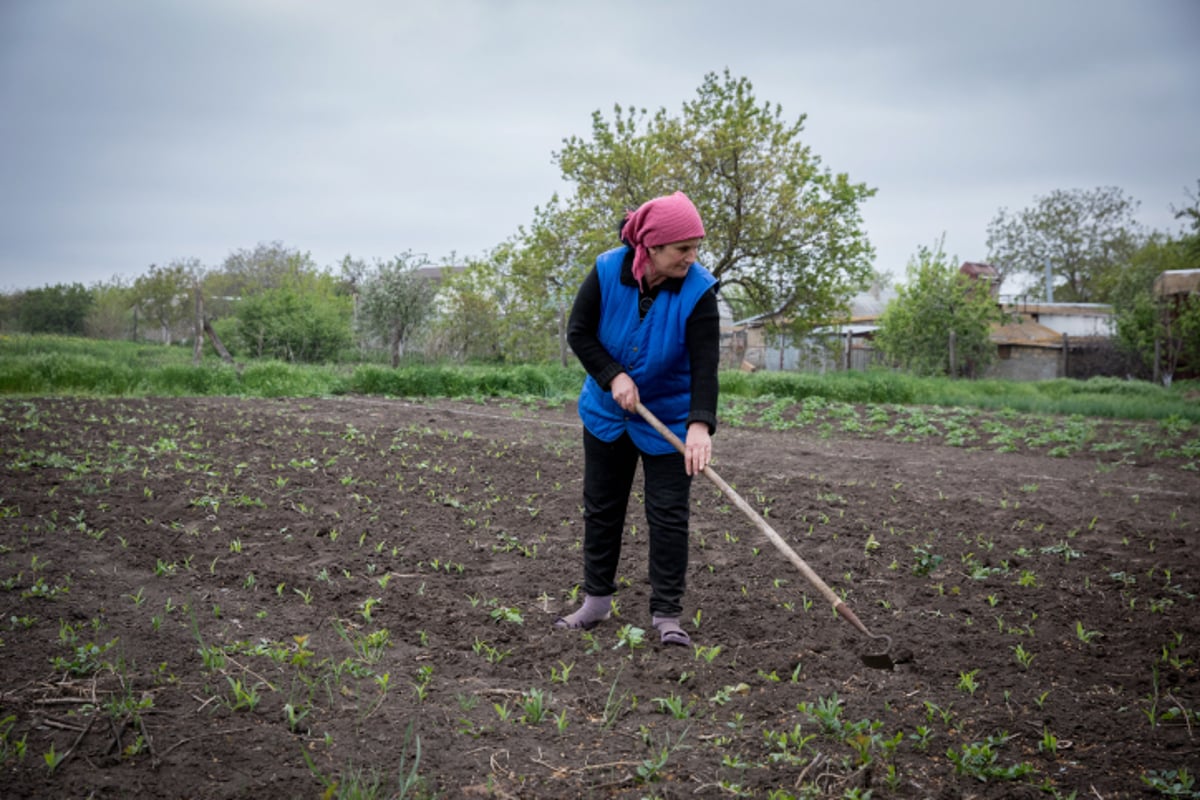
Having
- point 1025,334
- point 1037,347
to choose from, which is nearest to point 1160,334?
point 1037,347

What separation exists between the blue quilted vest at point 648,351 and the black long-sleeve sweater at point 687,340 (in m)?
0.03

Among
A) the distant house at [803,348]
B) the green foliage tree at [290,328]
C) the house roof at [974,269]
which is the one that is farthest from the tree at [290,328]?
the house roof at [974,269]

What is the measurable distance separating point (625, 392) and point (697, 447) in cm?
33

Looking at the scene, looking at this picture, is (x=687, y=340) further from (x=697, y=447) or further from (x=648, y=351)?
(x=697, y=447)

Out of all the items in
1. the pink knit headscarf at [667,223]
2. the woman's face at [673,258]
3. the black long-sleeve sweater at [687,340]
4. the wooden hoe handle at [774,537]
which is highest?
the pink knit headscarf at [667,223]

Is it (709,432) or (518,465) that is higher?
(709,432)

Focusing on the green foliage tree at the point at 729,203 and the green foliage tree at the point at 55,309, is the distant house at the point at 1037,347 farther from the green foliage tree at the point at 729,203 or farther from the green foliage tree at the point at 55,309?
the green foliage tree at the point at 55,309

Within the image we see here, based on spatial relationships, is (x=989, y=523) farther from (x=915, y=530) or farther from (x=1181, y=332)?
(x=1181, y=332)

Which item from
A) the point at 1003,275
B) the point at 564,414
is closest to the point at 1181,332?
the point at 564,414

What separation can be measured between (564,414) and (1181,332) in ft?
58.5

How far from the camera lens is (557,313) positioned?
20.7 metres

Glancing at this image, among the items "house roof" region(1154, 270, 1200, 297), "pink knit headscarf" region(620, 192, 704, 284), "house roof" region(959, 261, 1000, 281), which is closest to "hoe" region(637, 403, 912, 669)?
"pink knit headscarf" region(620, 192, 704, 284)

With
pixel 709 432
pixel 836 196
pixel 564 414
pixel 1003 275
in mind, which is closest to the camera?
pixel 709 432

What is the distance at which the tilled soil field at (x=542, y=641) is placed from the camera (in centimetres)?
235
